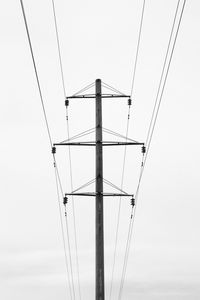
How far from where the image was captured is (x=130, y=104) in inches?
1078

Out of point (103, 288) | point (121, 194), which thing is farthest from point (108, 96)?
point (103, 288)

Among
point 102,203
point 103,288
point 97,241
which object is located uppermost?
point 102,203

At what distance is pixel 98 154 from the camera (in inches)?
1010

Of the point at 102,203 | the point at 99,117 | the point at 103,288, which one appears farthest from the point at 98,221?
the point at 99,117

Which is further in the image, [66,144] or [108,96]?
[108,96]

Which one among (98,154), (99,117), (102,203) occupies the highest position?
(99,117)

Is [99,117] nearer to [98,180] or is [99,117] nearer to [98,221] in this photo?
[98,180]

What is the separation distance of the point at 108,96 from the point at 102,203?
499cm

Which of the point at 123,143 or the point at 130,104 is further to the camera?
the point at 130,104

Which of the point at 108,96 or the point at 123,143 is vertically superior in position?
the point at 108,96

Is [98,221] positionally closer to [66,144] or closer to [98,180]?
[98,180]

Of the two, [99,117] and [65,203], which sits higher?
[99,117]

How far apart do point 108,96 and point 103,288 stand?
8508mm

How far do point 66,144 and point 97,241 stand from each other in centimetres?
424
